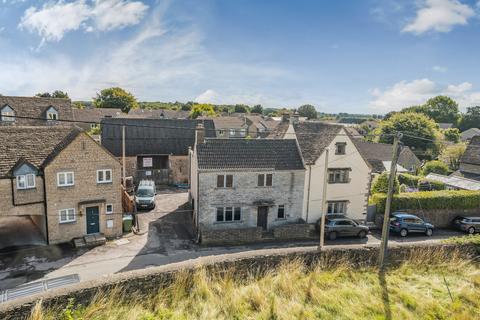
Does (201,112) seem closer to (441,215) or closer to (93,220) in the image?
(441,215)

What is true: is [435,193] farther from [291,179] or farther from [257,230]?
[257,230]

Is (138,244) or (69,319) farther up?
(69,319)

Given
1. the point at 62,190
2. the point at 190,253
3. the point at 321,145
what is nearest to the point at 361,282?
the point at 190,253

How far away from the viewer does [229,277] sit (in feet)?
39.3

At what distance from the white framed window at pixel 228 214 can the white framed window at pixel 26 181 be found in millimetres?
12622

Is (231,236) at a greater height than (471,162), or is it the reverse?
(471,162)

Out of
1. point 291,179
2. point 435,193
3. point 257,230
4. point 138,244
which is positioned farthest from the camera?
point 435,193

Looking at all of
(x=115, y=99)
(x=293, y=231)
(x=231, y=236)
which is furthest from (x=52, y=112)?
(x=115, y=99)

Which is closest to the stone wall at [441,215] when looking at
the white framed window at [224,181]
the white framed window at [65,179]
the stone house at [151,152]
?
the white framed window at [224,181]

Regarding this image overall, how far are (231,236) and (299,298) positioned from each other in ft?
44.8

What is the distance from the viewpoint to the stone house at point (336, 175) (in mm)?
26969

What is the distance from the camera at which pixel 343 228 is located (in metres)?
25.8

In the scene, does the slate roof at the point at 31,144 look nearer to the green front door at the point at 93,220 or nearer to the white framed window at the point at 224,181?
the green front door at the point at 93,220

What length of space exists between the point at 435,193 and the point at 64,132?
32453 mm
